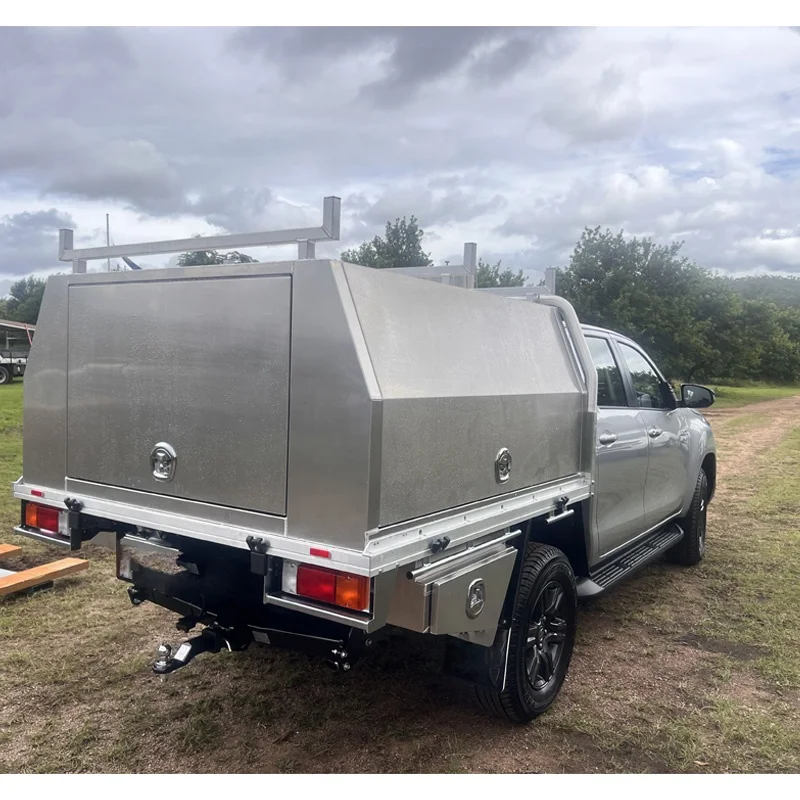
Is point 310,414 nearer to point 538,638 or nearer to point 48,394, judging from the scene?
point 48,394

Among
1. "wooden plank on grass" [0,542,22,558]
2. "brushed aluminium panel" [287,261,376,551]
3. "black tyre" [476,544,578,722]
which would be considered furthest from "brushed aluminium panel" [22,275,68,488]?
"wooden plank on grass" [0,542,22,558]

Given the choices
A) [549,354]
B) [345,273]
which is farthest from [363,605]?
[549,354]

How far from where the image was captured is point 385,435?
262 cm

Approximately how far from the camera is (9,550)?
556cm

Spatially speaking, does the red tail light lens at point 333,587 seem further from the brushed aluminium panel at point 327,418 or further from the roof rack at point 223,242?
the roof rack at point 223,242

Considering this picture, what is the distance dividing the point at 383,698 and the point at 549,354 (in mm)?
1954

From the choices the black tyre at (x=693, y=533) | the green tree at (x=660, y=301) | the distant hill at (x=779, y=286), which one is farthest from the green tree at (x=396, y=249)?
the distant hill at (x=779, y=286)

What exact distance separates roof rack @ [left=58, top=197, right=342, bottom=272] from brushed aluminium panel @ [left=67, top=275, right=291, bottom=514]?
0.57 ft

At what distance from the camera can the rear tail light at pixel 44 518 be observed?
11.4ft

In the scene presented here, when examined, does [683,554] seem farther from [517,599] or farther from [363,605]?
[363,605]

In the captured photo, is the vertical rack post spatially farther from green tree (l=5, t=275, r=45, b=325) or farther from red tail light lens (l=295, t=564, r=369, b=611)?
green tree (l=5, t=275, r=45, b=325)

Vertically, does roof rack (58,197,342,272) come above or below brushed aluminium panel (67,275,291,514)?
above

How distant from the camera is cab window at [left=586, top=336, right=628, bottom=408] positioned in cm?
443

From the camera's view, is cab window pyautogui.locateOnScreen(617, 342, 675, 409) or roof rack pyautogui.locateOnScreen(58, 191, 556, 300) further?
cab window pyautogui.locateOnScreen(617, 342, 675, 409)
